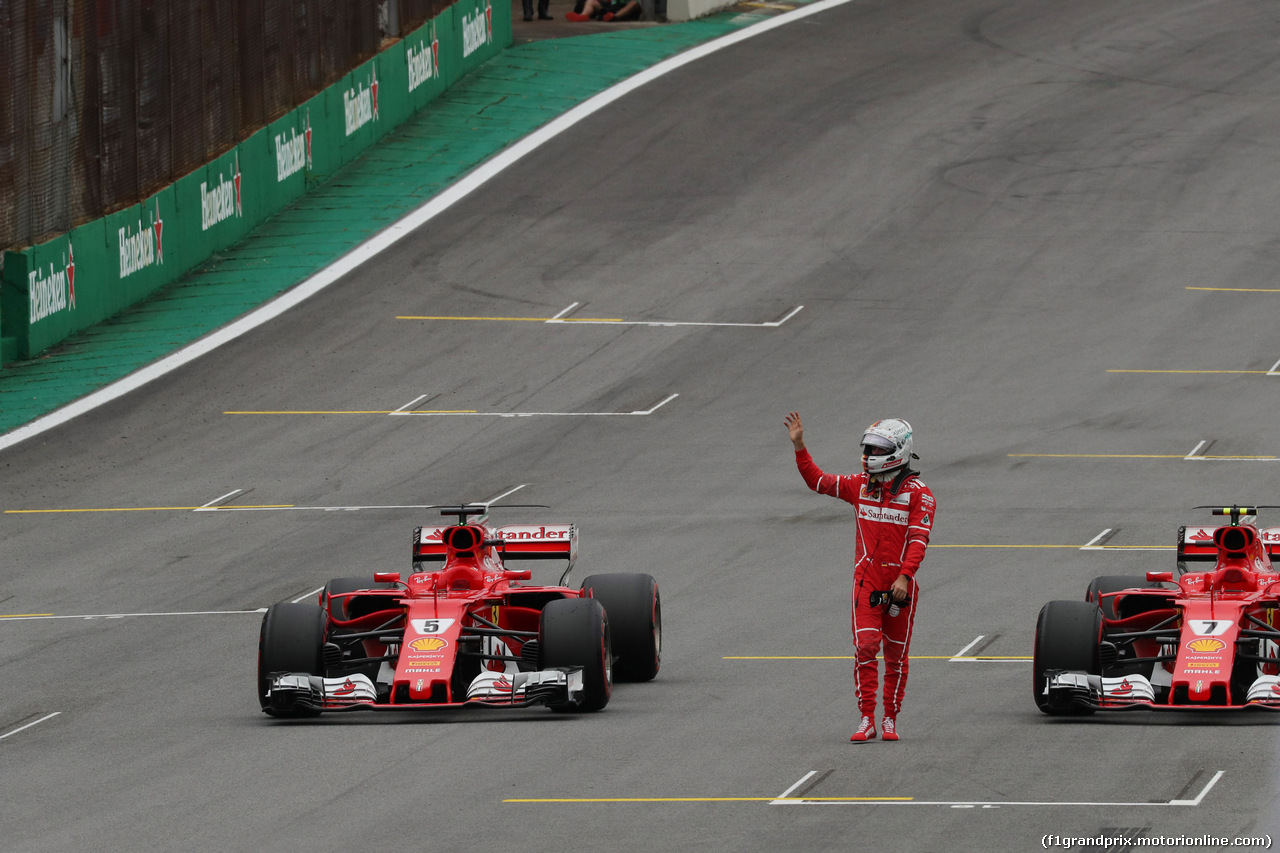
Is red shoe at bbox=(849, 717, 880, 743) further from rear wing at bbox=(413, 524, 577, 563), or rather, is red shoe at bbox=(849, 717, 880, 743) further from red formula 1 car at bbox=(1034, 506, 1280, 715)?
rear wing at bbox=(413, 524, 577, 563)

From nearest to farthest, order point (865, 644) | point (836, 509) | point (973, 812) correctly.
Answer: point (973, 812)
point (865, 644)
point (836, 509)

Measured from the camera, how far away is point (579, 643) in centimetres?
1447

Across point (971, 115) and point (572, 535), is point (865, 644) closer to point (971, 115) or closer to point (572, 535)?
point (572, 535)

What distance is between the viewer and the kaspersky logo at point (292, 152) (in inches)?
1463

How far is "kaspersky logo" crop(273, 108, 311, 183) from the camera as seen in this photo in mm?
37156

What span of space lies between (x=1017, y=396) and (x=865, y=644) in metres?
15.2

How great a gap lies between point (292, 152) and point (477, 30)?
8190 mm

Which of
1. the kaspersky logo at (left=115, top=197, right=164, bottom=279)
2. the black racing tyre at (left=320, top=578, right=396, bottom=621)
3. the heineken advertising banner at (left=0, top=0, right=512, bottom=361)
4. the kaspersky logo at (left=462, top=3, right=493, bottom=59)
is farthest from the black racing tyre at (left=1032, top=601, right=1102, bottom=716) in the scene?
the kaspersky logo at (left=462, top=3, right=493, bottom=59)

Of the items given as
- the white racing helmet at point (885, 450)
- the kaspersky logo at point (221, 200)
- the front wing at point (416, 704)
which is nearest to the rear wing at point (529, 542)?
the front wing at point (416, 704)

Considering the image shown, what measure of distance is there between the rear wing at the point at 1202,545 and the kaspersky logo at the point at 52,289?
60.0ft

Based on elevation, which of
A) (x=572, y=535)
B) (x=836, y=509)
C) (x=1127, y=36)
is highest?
(x=1127, y=36)

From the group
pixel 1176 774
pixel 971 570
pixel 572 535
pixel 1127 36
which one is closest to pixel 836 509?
pixel 971 570

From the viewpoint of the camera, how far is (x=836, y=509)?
2403cm

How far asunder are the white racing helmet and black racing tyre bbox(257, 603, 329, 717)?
3745 millimetres
